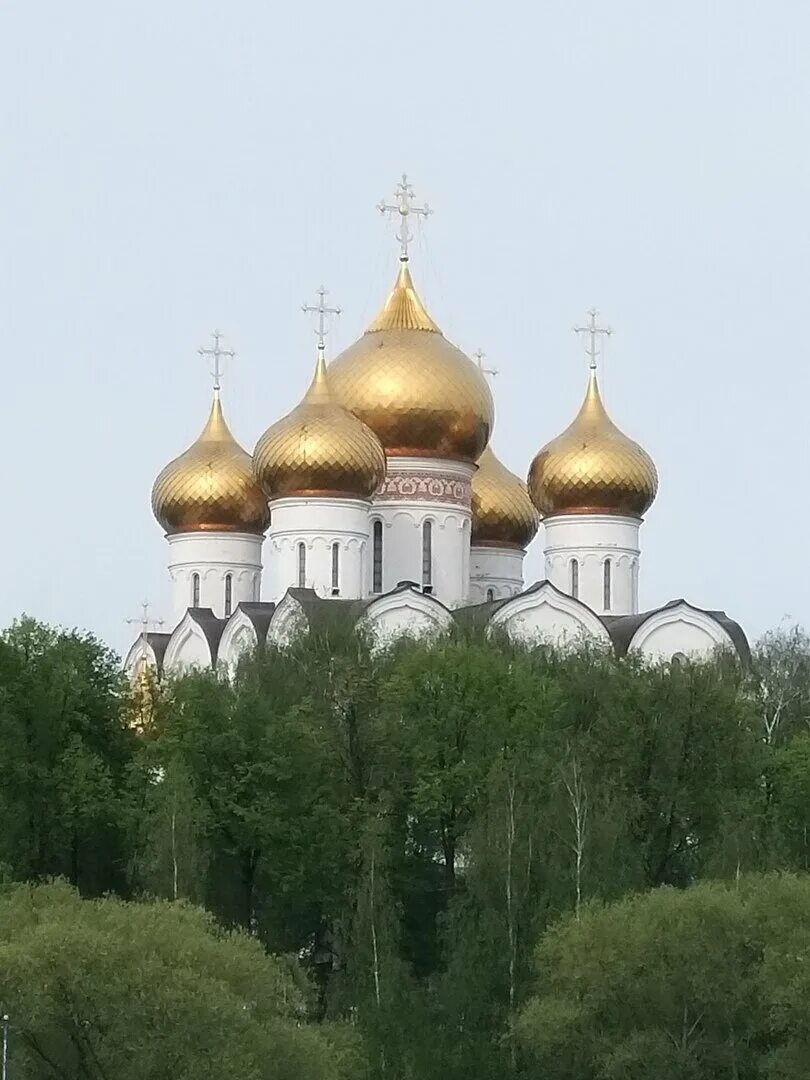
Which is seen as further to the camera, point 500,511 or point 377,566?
point 500,511

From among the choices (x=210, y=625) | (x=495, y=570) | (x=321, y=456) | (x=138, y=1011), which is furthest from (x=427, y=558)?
(x=138, y=1011)

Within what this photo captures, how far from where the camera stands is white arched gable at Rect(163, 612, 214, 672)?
136ft

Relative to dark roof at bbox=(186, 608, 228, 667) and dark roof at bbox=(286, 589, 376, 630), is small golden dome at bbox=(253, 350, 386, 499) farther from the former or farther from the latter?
dark roof at bbox=(186, 608, 228, 667)

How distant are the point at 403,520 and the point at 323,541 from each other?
1.91 meters

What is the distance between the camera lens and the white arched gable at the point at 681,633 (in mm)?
40906

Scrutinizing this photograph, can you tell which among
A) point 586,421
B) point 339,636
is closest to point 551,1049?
point 339,636

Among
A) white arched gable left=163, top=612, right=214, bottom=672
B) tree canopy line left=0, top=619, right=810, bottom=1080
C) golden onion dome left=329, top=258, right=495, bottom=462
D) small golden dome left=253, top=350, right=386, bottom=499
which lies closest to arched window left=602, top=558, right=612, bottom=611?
golden onion dome left=329, top=258, right=495, bottom=462

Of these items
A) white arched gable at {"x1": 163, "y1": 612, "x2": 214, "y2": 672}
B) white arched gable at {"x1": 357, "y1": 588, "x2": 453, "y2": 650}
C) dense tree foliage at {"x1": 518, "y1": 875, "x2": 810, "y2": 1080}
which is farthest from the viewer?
white arched gable at {"x1": 163, "y1": 612, "x2": 214, "y2": 672}

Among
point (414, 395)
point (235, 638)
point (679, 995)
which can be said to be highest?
point (414, 395)

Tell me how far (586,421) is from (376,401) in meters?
3.50

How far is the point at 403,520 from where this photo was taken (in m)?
41.8

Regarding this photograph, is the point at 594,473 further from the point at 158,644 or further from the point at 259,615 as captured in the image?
the point at 158,644

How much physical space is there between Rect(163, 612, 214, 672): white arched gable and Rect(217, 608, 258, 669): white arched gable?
0.34 m

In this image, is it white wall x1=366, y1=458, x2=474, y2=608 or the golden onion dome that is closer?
white wall x1=366, y1=458, x2=474, y2=608
